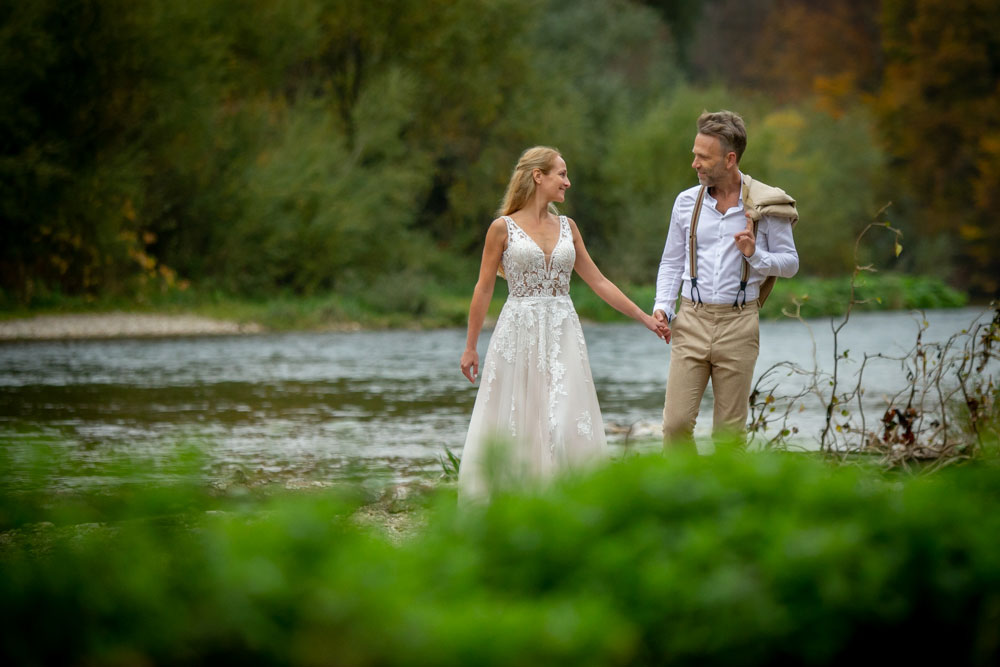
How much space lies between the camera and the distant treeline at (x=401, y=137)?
97.9 ft

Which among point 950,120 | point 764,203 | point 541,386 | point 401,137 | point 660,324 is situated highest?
point 950,120

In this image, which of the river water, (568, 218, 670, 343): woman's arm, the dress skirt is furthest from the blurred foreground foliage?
(568, 218, 670, 343): woman's arm

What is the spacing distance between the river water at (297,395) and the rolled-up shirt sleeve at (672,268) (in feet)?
4.14

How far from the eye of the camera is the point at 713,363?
247 inches

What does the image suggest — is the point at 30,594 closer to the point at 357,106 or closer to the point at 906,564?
the point at 906,564

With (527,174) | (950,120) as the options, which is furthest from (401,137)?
(527,174)

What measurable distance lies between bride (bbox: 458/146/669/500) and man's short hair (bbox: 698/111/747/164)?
3.03ft

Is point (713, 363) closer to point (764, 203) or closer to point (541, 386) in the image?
point (764, 203)

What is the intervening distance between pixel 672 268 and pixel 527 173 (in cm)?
97

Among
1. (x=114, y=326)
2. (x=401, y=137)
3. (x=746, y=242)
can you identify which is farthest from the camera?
(x=401, y=137)

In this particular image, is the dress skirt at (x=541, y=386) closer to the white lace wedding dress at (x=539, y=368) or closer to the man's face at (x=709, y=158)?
the white lace wedding dress at (x=539, y=368)

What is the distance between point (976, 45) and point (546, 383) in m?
48.8

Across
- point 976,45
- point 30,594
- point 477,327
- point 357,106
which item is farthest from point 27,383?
point 976,45

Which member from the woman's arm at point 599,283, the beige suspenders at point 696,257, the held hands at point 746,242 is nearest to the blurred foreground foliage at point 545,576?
the held hands at point 746,242
